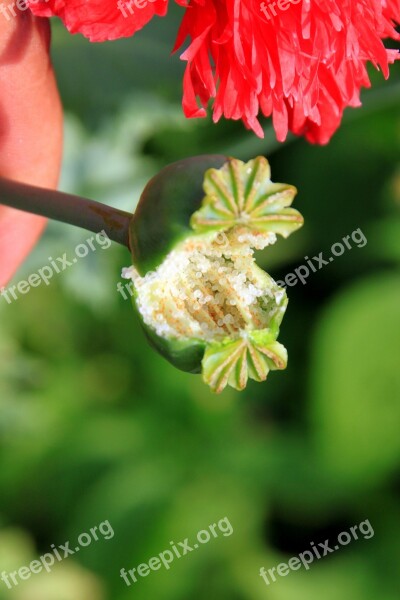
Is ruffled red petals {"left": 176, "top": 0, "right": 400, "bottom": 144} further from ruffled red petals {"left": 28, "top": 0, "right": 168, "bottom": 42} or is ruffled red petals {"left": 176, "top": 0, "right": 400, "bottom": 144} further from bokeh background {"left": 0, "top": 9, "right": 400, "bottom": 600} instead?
bokeh background {"left": 0, "top": 9, "right": 400, "bottom": 600}

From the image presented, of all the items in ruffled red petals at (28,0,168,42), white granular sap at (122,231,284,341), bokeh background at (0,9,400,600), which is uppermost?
ruffled red petals at (28,0,168,42)

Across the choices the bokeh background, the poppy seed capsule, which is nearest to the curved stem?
the poppy seed capsule

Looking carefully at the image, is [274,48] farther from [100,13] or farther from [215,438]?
[215,438]

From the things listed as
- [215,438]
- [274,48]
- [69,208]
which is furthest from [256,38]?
[215,438]

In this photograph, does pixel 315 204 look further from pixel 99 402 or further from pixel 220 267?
pixel 220 267

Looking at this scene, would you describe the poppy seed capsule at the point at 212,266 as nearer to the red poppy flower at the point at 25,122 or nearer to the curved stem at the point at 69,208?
the curved stem at the point at 69,208
